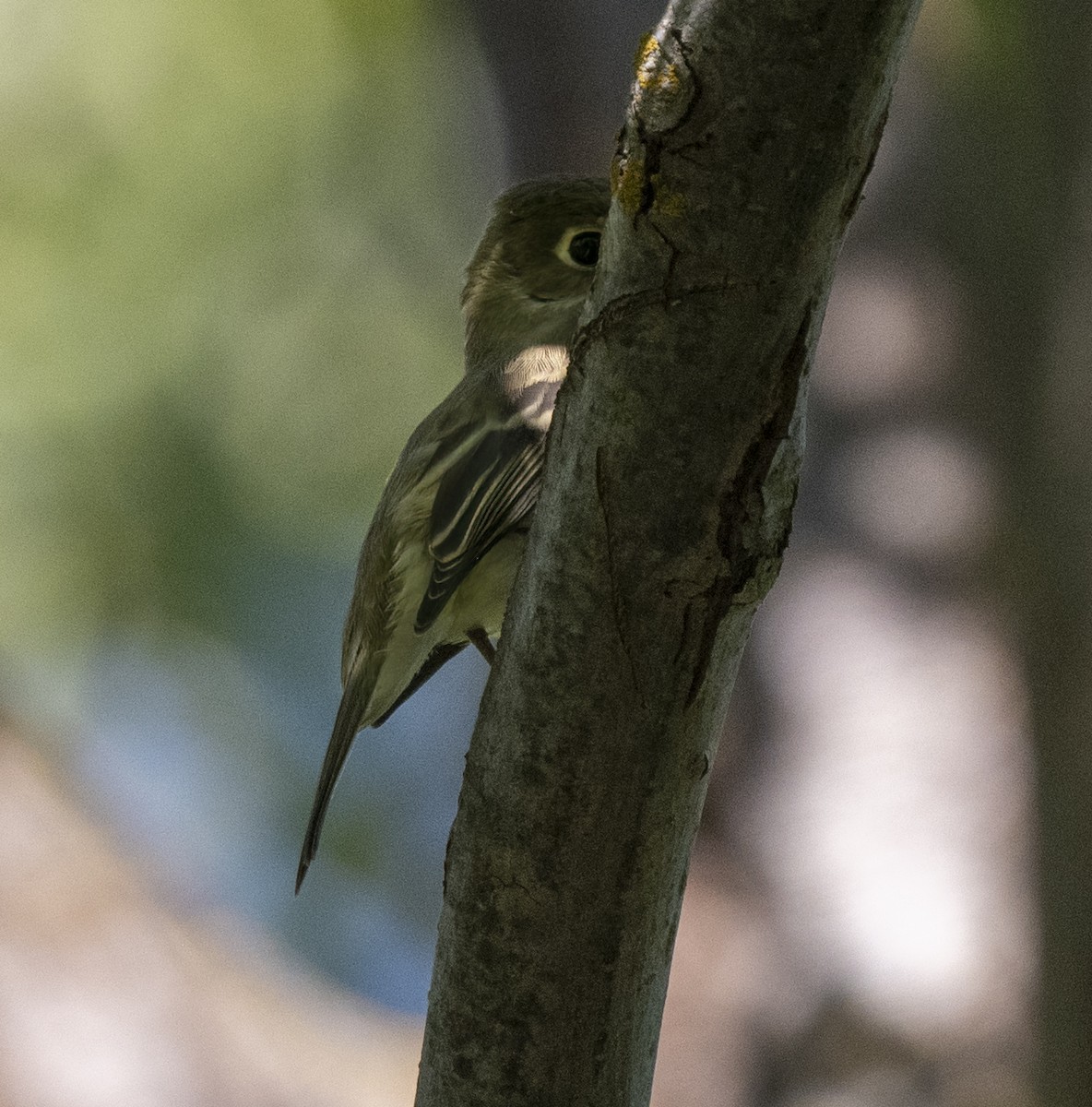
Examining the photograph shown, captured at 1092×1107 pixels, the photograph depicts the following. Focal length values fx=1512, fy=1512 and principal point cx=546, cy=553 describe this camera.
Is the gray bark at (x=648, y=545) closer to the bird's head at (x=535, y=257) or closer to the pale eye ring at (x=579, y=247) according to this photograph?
the bird's head at (x=535, y=257)

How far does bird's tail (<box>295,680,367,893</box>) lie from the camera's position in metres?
2.99

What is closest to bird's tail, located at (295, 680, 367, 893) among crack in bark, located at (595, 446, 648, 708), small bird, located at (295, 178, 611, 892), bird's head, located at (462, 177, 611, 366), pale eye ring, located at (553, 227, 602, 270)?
small bird, located at (295, 178, 611, 892)

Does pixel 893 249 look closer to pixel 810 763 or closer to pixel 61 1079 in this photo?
pixel 810 763

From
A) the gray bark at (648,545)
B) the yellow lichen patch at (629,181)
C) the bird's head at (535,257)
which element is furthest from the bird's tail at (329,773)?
the yellow lichen patch at (629,181)

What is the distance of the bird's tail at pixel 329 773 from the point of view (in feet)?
9.82

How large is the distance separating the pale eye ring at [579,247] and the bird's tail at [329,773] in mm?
1202

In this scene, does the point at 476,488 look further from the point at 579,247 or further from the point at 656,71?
the point at 656,71

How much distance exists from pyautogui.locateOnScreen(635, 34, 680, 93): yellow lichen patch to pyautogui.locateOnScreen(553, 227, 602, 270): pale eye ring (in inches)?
81.5

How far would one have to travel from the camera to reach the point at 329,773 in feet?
9.84

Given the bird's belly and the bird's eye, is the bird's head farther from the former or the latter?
the bird's belly

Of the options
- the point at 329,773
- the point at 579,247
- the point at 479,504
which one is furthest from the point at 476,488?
the point at 579,247

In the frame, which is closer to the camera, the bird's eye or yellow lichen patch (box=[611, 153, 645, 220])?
yellow lichen patch (box=[611, 153, 645, 220])

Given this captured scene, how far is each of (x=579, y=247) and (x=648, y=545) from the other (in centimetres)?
207

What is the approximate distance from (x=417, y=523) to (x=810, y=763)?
1631mm
